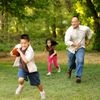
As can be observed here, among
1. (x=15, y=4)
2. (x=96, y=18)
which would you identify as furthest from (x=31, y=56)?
(x=96, y=18)

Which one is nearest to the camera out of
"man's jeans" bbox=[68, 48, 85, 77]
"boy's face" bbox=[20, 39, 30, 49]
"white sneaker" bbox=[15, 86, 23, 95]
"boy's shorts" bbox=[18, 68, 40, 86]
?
"boy's face" bbox=[20, 39, 30, 49]

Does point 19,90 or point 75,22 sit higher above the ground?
point 75,22

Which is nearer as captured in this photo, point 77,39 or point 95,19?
point 77,39

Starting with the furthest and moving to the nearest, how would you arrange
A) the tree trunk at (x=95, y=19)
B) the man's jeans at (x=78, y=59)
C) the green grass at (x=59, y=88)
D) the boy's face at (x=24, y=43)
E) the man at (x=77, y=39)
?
the tree trunk at (x=95, y=19) < the man at (x=77, y=39) < the man's jeans at (x=78, y=59) < the green grass at (x=59, y=88) < the boy's face at (x=24, y=43)

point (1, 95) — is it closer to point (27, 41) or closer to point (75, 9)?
point (27, 41)

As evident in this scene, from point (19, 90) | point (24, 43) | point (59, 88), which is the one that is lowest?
point (59, 88)

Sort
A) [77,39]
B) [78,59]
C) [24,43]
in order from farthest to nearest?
[77,39] → [78,59] → [24,43]

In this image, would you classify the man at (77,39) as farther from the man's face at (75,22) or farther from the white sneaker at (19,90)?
the white sneaker at (19,90)

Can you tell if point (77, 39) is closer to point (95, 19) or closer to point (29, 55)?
point (29, 55)

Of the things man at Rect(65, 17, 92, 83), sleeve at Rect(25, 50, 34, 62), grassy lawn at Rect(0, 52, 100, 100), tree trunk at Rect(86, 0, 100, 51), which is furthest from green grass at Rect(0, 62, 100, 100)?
tree trunk at Rect(86, 0, 100, 51)

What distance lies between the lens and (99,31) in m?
28.7

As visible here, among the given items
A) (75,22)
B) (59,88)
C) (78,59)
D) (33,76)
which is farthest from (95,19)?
(33,76)

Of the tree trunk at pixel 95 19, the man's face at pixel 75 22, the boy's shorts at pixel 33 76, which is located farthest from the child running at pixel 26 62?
the tree trunk at pixel 95 19

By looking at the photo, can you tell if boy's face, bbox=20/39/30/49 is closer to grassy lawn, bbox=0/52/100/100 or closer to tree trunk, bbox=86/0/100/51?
grassy lawn, bbox=0/52/100/100
